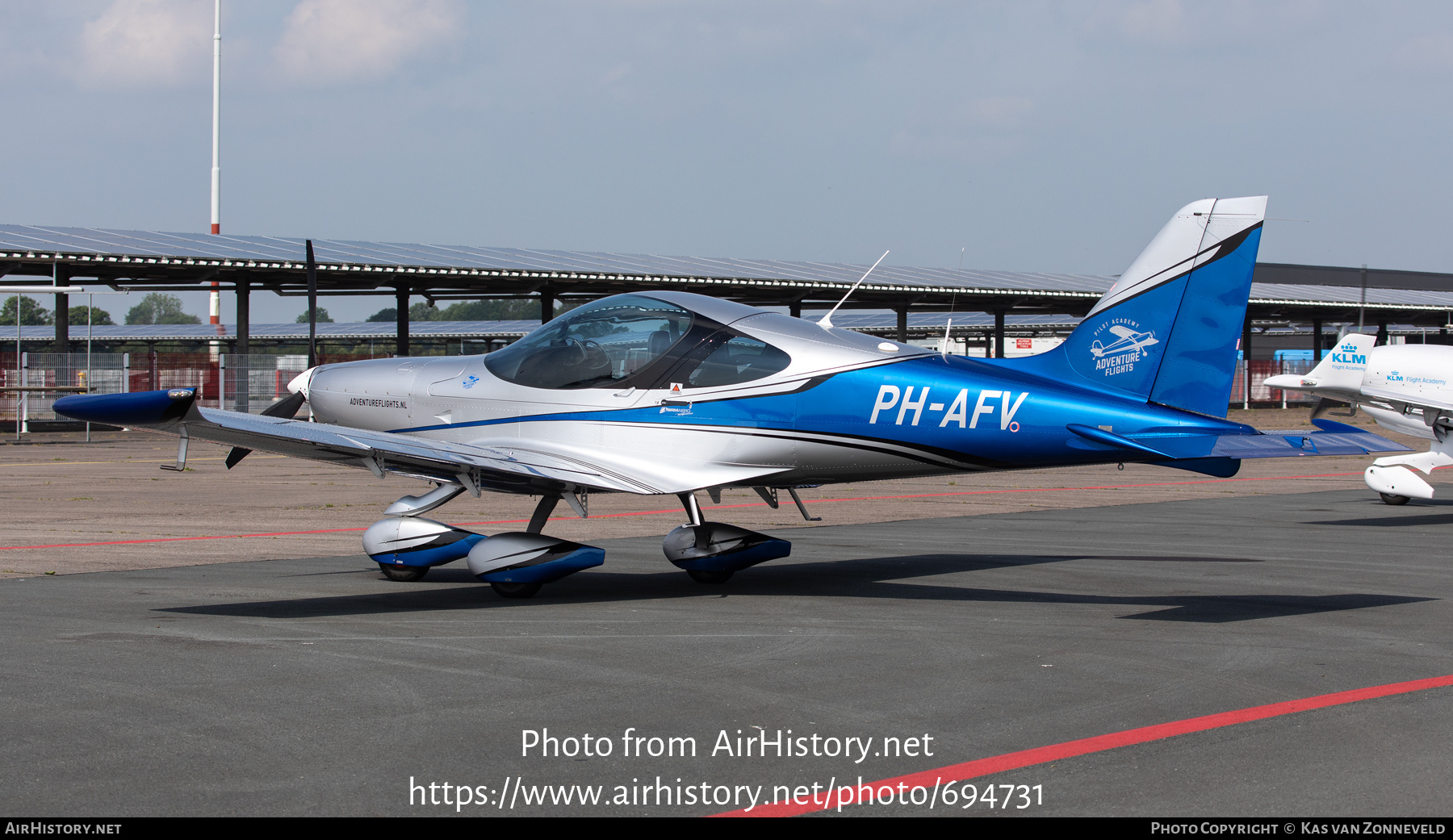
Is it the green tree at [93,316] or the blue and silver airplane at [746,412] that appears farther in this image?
the green tree at [93,316]

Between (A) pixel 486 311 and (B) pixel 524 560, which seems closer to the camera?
(B) pixel 524 560

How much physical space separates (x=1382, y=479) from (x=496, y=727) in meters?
16.1

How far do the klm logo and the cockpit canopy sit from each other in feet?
2.88

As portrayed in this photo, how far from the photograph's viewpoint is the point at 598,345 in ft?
34.0

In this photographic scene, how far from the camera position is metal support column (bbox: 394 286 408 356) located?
123ft

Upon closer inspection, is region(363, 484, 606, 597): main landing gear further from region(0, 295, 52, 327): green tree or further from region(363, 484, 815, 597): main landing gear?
region(0, 295, 52, 327): green tree

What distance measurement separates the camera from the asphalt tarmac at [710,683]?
15.4 feet

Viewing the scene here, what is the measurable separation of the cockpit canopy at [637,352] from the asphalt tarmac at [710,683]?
1765 millimetres

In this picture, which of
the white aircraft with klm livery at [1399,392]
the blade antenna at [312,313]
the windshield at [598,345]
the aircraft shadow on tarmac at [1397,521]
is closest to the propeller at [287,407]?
the windshield at [598,345]

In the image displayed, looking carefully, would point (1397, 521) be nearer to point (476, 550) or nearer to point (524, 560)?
point (524, 560)

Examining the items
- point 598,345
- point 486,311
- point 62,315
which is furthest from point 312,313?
point 486,311

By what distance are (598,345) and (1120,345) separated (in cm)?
414

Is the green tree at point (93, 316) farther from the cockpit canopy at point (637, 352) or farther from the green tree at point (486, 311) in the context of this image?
the cockpit canopy at point (637, 352)

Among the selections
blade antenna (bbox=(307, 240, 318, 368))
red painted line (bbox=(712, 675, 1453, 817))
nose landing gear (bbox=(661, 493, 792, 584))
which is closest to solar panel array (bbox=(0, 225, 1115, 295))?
blade antenna (bbox=(307, 240, 318, 368))
